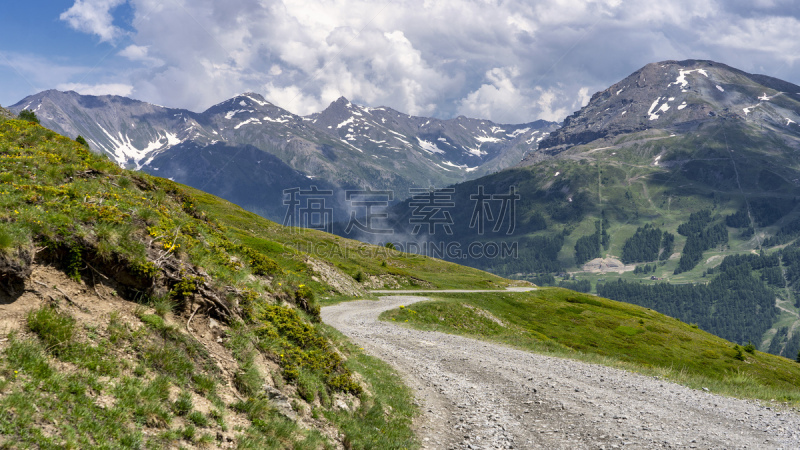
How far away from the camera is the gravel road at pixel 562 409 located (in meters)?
15.3

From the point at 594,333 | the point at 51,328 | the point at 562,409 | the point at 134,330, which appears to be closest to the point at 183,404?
the point at 134,330

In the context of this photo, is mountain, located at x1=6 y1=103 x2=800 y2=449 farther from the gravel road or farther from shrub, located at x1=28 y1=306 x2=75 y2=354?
the gravel road

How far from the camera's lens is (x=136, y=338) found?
33.3 ft

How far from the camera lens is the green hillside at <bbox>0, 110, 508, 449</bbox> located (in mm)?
7930

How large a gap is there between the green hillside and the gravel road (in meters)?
2.85

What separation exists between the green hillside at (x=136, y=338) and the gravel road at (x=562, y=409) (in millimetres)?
2848

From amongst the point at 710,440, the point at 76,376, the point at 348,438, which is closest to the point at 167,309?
the point at 76,376

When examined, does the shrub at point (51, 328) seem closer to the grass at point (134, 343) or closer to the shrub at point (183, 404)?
the grass at point (134, 343)

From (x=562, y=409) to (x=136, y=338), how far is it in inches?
662

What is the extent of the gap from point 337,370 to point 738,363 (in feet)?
263

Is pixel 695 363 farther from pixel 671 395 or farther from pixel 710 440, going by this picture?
pixel 710 440

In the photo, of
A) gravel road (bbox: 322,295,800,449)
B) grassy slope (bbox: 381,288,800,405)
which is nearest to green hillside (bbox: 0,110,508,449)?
gravel road (bbox: 322,295,800,449)

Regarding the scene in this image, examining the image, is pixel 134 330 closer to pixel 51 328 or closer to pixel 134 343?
pixel 134 343

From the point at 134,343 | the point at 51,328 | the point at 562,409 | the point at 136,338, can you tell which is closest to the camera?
the point at 51,328
